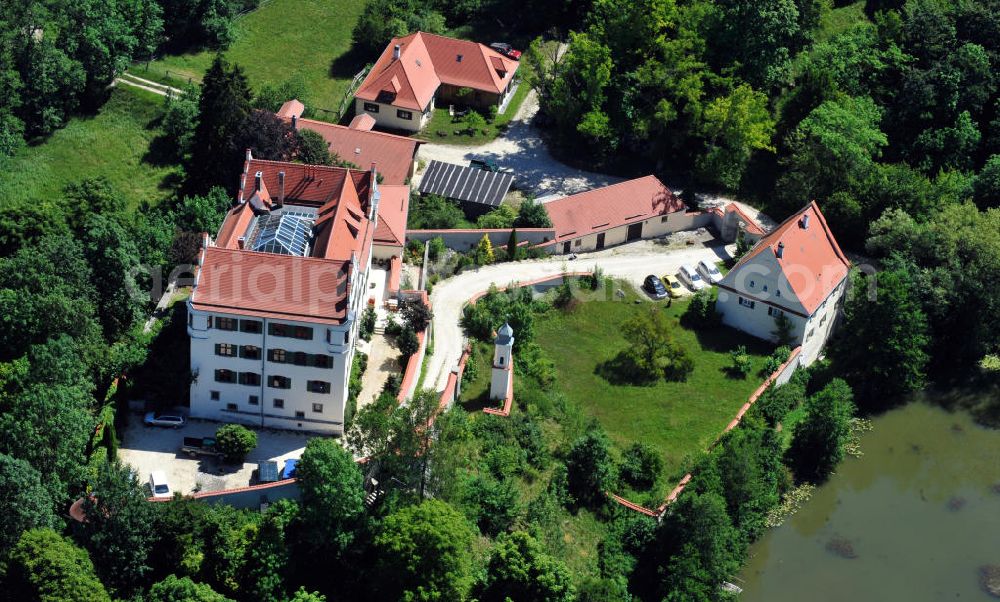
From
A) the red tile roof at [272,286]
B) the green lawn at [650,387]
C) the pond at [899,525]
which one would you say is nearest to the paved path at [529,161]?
the green lawn at [650,387]

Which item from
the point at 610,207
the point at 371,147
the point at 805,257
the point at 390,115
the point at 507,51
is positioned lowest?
the point at 610,207

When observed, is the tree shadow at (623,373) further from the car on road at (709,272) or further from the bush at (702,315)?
the car on road at (709,272)

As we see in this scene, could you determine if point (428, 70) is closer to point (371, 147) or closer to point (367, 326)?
point (371, 147)

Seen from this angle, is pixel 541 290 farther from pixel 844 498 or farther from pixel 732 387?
pixel 844 498

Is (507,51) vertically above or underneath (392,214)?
above

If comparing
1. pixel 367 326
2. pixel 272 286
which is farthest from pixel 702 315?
pixel 272 286

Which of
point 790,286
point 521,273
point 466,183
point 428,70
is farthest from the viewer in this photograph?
point 428,70
